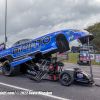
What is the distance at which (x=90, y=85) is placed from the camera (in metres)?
5.48

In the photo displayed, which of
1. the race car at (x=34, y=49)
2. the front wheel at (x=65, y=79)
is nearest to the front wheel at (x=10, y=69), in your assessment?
the race car at (x=34, y=49)

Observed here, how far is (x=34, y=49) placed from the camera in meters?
6.62

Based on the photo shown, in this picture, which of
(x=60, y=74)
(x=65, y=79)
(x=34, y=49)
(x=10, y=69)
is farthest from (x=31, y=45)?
(x=65, y=79)

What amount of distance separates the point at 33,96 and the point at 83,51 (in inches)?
598

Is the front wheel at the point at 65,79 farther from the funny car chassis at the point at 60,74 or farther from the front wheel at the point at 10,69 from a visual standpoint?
the front wheel at the point at 10,69

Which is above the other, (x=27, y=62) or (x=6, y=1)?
(x=6, y=1)

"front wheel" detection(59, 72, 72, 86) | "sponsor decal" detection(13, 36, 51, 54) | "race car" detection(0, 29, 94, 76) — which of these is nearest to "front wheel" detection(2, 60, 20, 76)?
"race car" detection(0, 29, 94, 76)

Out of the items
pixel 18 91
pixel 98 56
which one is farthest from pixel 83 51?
pixel 18 91

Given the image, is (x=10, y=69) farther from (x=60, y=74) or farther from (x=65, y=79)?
(x=65, y=79)

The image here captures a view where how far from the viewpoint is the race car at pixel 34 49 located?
572 cm

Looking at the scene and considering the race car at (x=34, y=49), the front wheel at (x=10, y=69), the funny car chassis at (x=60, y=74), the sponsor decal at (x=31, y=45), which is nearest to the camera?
the funny car chassis at (x=60, y=74)

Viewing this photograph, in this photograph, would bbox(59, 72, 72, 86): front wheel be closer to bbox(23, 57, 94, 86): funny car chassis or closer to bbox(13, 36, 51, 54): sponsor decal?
bbox(23, 57, 94, 86): funny car chassis

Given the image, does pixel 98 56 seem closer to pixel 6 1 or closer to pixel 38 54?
pixel 38 54

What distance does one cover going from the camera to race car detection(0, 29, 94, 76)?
5.72 metres
